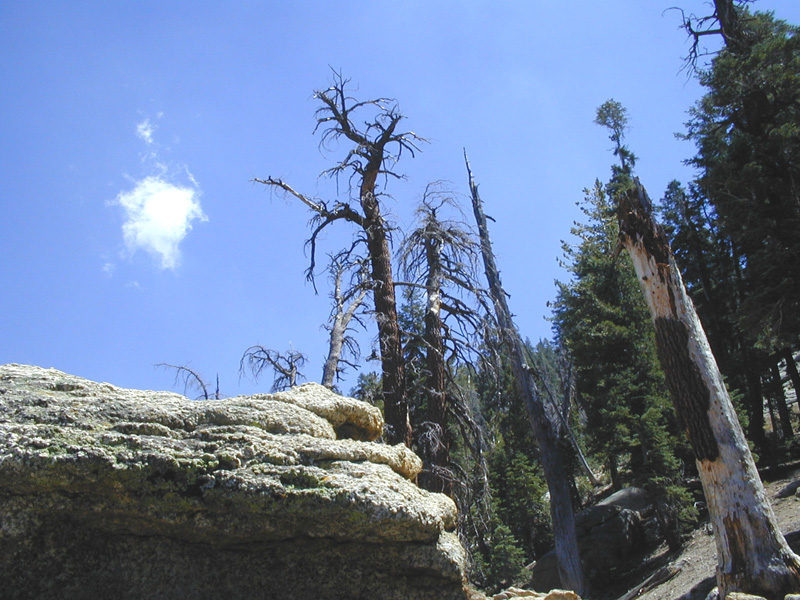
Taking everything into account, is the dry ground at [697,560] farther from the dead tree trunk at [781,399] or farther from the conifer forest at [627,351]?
the dead tree trunk at [781,399]

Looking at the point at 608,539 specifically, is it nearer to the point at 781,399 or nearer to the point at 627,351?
the point at 627,351

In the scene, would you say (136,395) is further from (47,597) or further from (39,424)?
(47,597)

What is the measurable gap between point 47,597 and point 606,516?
19.4 metres

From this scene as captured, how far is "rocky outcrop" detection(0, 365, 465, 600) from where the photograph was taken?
372 centimetres

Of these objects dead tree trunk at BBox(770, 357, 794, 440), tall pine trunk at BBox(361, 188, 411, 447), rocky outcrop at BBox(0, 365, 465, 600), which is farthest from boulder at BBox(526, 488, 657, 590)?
rocky outcrop at BBox(0, 365, 465, 600)

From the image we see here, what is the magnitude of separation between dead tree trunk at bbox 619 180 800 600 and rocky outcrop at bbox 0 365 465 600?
4.63 meters

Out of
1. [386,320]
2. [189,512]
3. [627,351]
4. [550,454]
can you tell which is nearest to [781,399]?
[627,351]

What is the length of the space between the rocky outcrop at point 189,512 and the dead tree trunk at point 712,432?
15.2 feet

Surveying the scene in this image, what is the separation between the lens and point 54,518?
12.6ft

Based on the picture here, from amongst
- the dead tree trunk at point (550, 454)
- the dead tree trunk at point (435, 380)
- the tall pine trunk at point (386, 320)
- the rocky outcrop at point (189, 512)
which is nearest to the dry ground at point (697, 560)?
the dead tree trunk at point (550, 454)

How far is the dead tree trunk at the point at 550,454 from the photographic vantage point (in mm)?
13539

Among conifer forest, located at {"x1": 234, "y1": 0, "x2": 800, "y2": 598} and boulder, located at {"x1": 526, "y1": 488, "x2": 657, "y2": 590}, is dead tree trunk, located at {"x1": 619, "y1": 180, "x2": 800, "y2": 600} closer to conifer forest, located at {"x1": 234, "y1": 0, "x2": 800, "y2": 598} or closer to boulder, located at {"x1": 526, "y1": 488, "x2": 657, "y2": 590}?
conifer forest, located at {"x1": 234, "y1": 0, "x2": 800, "y2": 598}

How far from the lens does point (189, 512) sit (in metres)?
3.86

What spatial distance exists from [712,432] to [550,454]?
7.56 meters
